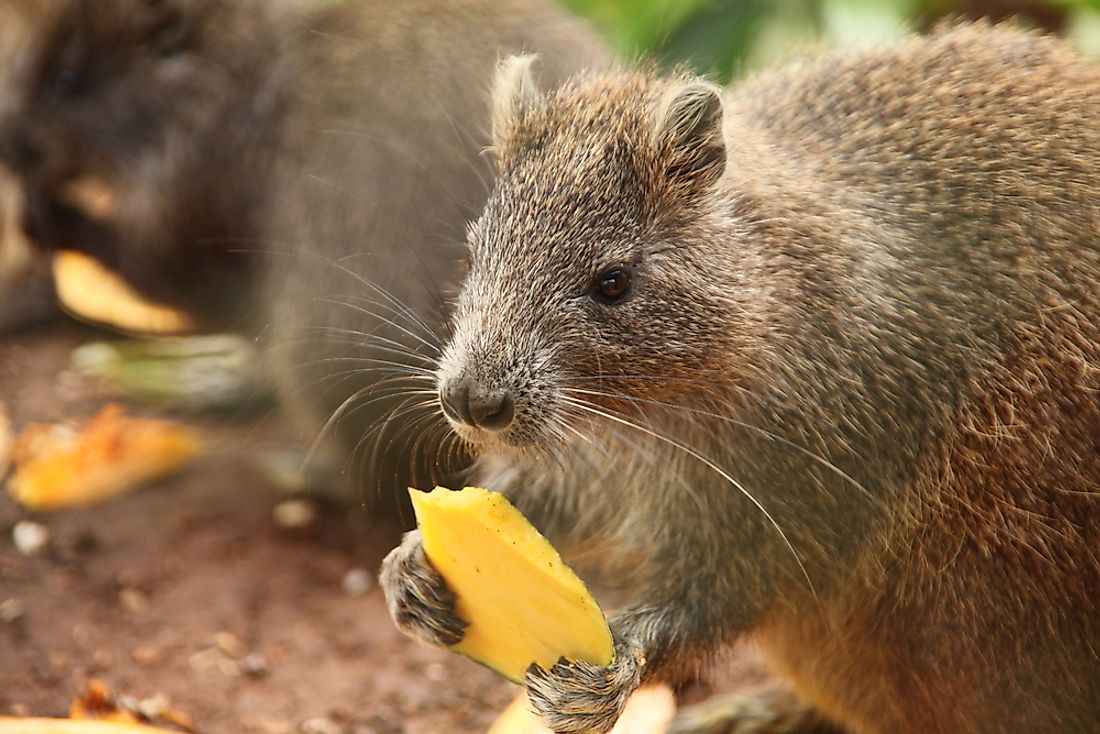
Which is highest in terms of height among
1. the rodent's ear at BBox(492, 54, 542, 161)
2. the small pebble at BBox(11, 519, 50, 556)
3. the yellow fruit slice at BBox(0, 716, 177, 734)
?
the rodent's ear at BBox(492, 54, 542, 161)

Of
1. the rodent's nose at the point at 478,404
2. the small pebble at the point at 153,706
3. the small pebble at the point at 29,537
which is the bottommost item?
the small pebble at the point at 29,537

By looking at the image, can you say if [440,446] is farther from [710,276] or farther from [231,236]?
[231,236]

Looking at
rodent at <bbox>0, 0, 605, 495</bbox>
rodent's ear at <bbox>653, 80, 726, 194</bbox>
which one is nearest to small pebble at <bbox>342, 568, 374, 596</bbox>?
rodent at <bbox>0, 0, 605, 495</bbox>

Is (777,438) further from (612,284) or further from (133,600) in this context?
(133,600)

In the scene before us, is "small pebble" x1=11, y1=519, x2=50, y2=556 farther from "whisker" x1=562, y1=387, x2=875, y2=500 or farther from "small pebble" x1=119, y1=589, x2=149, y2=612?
"whisker" x1=562, y1=387, x2=875, y2=500

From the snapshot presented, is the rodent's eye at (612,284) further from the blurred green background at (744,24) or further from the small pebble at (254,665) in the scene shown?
the small pebble at (254,665)

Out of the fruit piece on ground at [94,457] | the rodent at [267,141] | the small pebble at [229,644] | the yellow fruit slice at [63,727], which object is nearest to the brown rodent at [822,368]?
the yellow fruit slice at [63,727]

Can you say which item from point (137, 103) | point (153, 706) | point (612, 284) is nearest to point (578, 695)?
point (612, 284)
